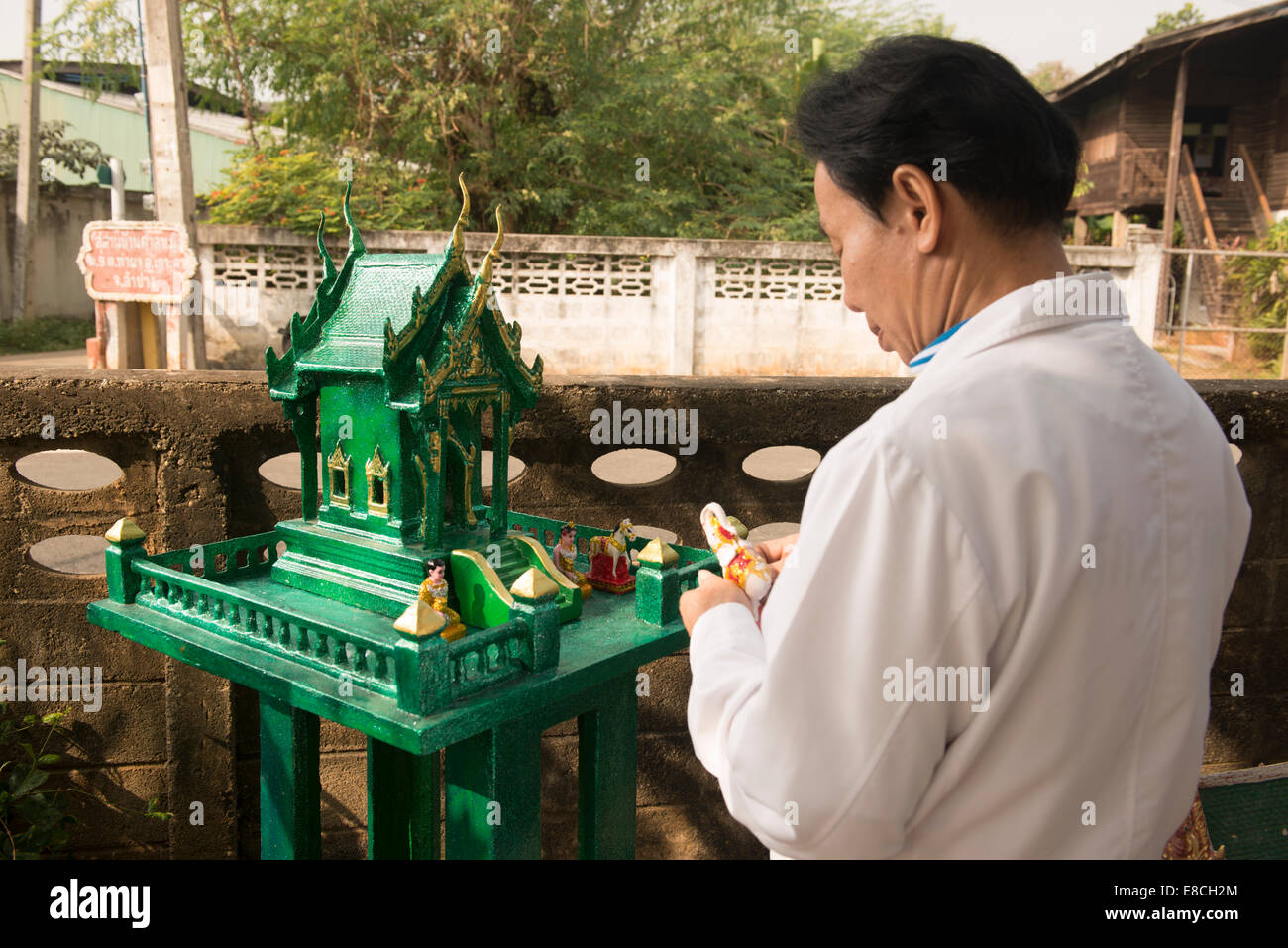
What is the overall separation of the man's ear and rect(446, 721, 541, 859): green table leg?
1.10 metres

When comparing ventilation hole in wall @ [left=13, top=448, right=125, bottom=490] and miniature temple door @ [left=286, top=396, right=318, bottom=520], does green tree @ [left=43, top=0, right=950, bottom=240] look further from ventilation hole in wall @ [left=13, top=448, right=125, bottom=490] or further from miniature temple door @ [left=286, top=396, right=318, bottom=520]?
miniature temple door @ [left=286, top=396, right=318, bottom=520]

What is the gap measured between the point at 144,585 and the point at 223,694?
2.69 feet

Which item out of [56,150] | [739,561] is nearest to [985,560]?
[739,561]

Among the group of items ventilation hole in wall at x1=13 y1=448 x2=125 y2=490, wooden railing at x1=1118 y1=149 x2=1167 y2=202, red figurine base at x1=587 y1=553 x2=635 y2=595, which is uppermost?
wooden railing at x1=1118 y1=149 x2=1167 y2=202

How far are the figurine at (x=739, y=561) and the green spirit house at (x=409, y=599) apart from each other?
0.52 feet

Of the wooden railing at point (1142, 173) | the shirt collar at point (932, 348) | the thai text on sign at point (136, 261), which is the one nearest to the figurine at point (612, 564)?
the shirt collar at point (932, 348)

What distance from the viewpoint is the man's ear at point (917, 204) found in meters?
1.20

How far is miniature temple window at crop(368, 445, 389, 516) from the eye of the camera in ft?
6.56

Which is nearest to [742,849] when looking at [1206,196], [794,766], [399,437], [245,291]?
[399,437]

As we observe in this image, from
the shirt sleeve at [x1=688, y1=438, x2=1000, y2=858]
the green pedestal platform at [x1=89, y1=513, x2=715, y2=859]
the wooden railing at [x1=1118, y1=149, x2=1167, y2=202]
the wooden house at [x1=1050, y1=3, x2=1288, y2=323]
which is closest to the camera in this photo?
the shirt sleeve at [x1=688, y1=438, x2=1000, y2=858]

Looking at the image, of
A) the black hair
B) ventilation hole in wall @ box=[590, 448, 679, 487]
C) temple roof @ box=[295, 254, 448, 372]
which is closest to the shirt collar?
the black hair

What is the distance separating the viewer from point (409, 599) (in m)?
1.93

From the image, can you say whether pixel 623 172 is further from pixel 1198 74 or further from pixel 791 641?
pixel 791 641

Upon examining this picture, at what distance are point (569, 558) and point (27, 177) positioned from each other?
55.7 feet
